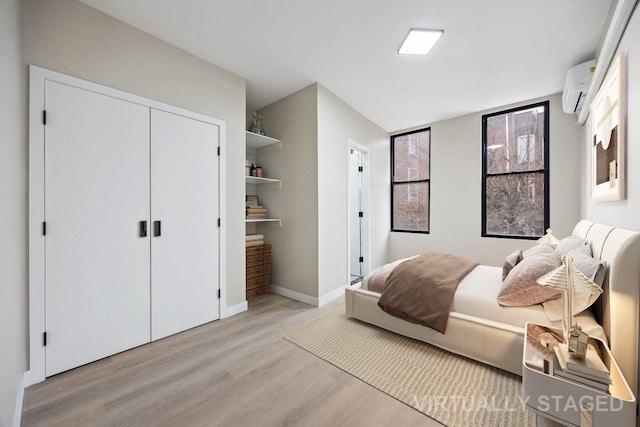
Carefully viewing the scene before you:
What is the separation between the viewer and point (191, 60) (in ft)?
8.06

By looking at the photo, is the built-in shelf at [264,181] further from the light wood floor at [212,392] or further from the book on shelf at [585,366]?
the book on shelf at [585,366]

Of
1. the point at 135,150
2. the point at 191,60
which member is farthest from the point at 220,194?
the point at 191,60

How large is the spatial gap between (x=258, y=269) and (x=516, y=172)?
393 cm

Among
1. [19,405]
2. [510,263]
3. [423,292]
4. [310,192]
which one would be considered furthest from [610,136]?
[19,405]

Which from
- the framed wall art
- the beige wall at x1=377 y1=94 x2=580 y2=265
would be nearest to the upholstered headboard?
the framed wall art

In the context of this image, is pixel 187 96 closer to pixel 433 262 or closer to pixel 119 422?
pixel 119 422

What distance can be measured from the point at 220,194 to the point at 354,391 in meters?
2.15

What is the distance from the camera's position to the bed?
1176 millimetres

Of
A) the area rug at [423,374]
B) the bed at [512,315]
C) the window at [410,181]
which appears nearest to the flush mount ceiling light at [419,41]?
the bed at [512,315]

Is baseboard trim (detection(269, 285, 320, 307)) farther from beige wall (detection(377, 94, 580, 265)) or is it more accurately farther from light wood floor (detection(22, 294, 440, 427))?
beige wall (detection(377, 94, 580, 265))

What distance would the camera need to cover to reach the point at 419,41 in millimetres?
2219

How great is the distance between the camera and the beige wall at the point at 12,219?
3.81ft

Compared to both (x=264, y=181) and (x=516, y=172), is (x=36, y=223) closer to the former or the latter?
(x=264, y=181)

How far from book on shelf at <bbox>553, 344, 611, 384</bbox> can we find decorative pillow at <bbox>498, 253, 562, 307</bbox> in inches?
20.0
